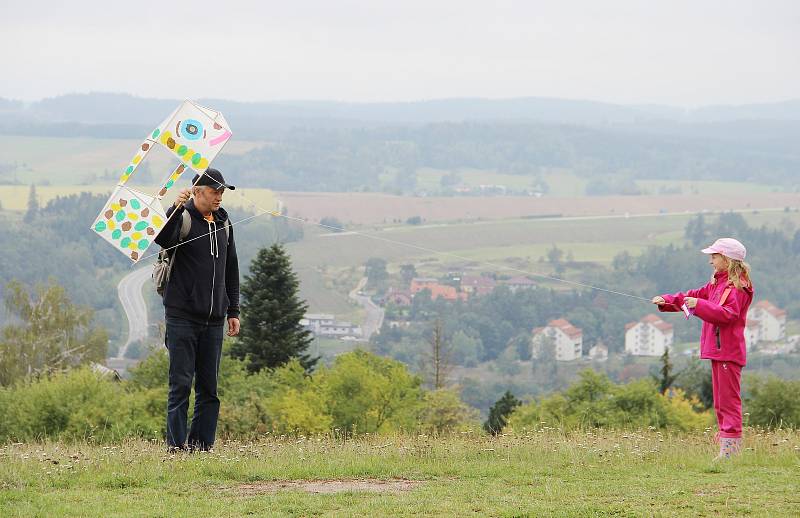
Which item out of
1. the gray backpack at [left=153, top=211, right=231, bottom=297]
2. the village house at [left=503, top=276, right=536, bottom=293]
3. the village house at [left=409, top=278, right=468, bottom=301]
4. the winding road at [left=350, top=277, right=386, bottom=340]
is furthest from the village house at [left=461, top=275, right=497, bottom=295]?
the gray backpack at [left=153, top=211, right=231, bottom=297]

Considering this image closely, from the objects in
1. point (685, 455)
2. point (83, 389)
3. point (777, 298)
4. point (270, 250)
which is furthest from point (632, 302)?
point (685, 455)

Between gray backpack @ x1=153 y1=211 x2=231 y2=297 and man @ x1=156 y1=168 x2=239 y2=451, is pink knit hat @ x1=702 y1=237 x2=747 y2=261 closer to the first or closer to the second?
man @ x1=156 y1=168 x2=239 y2=451

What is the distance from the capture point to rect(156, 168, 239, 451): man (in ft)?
33.0

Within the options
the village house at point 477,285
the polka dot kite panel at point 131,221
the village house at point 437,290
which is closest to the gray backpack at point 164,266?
the polka dot kite panel at point 131,221

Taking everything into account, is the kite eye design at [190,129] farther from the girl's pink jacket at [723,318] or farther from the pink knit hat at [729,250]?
the pink knit hat at [729,250]

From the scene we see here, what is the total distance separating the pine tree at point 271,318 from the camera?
56844mm

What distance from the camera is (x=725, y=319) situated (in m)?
10.2

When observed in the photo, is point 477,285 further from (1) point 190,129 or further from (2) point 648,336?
(1) point 190,129

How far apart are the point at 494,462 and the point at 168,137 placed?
12.5 feet

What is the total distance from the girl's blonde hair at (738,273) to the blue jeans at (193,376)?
14.0ft

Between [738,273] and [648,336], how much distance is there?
153666 millimetres

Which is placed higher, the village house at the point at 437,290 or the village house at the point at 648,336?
the village house at the point at 437,290

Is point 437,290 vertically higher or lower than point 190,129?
lower

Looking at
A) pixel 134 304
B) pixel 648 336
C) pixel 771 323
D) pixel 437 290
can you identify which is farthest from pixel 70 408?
pixel 771 323
